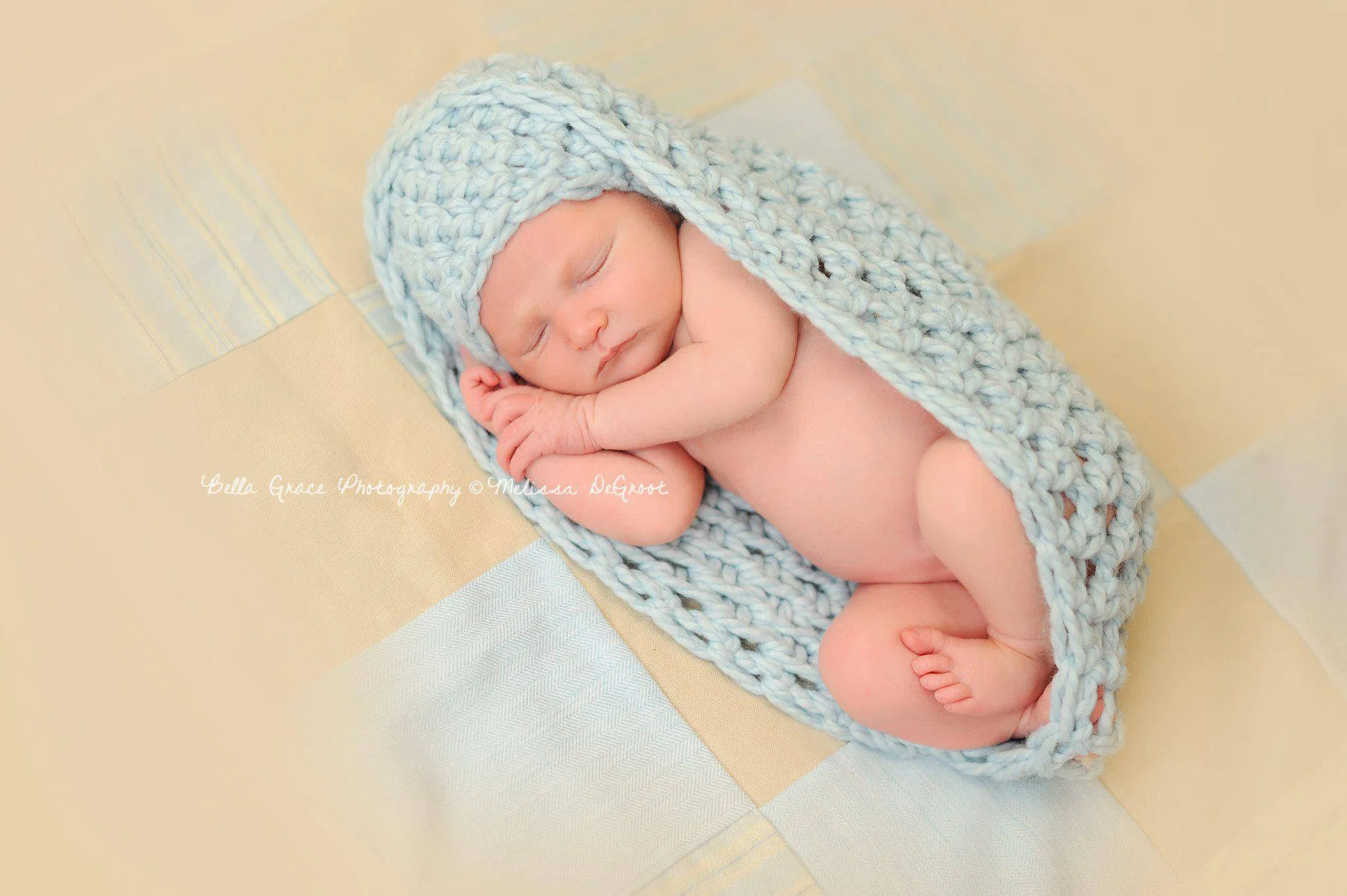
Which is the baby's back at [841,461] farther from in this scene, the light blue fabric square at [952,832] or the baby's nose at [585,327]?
the light blue fabric square at [952,832]

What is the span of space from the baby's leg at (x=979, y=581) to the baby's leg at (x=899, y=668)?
22 mm

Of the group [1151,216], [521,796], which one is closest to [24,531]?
[521,796]

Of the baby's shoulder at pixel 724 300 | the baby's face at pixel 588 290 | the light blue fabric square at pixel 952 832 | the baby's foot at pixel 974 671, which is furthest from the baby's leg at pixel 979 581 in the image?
the baby's face at pixel 588 290

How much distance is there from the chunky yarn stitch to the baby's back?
0.25 ft

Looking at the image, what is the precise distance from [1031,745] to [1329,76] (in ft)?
3.65

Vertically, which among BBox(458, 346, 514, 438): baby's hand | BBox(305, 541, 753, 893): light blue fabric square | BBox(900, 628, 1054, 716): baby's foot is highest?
BBox(458, 346, 514, 438): baby's hand

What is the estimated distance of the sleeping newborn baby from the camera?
1149 mm

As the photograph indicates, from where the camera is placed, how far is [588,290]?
48.2 inches

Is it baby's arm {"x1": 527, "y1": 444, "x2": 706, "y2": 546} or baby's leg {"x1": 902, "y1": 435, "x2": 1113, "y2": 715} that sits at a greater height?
baby's arm {"x1": 527, "y1": 444, "x2": 706, "y2": 546}

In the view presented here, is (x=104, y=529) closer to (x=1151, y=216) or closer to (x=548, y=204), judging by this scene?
(x=548, y=204)

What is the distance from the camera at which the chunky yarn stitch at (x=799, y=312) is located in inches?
45.1

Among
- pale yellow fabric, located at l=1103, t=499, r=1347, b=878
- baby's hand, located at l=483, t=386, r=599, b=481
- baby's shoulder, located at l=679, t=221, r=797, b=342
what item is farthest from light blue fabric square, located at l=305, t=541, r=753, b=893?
pale yellow fabric, located at l=1103, t=499, r=1347, b=878

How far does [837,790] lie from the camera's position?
1220 mm

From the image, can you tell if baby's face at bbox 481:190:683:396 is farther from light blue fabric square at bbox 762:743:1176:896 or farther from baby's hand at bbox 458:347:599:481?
light blue fabric square at bbox 762:743:1176:896
